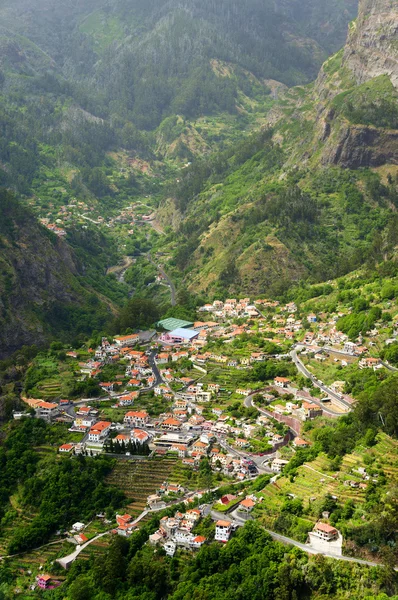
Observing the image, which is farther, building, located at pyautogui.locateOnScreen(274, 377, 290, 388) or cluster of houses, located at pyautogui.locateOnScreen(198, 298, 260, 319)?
cluster of houses, located at pyautogui.locateOnScreen(198, 298, 260, 319)

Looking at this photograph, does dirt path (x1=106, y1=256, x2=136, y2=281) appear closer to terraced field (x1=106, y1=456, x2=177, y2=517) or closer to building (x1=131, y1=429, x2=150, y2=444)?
building (x1=131, y1=429, x2=150, y2=444)

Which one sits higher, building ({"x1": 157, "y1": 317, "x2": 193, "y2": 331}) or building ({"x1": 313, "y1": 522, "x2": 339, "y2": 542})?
building ({"x1": 157, "y1": 317, "x2": 193, "y2": 331})

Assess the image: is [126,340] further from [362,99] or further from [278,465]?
[362,99]

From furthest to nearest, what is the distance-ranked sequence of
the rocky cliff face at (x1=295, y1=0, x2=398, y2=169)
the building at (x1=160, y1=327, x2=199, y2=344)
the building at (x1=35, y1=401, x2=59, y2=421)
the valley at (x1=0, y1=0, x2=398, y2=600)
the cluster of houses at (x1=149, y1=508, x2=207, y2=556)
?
the rocky cliff face at (x1=295, y1=0, x2=398, y2=169), the building at (x1=160, y1=327, x2=199, y2=344), the building at (x1=35, y1=401, x2=59, y2=421), the cluster of houses at (x1=149, y1=508, x2=207, y2=556), the valley at (x1=0, y1=0, x2=398, y2=600)

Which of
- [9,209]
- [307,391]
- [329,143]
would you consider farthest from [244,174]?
[307,391]

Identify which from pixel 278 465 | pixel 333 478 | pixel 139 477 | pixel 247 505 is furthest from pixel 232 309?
pixel 247 505

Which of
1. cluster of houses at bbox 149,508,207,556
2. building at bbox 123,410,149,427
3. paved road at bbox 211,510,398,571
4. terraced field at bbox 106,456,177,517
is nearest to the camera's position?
paved road at bbox 211,510,398,571

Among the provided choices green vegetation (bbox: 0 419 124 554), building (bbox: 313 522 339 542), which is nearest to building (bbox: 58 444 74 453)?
green vegetation (bbox: 0 419 124 554)

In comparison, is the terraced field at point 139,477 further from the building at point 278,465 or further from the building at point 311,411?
the building at point 311,411
